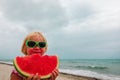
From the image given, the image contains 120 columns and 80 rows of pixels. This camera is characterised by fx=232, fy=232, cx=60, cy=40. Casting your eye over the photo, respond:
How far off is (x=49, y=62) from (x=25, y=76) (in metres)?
0.40

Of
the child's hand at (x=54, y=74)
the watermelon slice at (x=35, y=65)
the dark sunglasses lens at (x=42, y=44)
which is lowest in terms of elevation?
the child's hand at (x=54, y=74)

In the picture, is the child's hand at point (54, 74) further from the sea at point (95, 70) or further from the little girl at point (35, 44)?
the sea at point (95, 70)

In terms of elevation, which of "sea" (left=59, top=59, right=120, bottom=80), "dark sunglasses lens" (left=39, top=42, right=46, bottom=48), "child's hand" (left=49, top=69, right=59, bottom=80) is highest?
"dark sunglasses lens" (left=39, top=42, right=46, bottom=48)

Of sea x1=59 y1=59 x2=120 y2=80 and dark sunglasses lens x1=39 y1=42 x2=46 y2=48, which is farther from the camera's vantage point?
sea x1=59 y1=59 x2=120 y2=80

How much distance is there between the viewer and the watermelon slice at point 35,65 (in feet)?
9.40

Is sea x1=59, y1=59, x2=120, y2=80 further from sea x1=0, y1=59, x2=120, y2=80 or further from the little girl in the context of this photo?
the little girl

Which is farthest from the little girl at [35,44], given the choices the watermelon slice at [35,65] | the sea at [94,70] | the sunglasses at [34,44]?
the sea at [94,70]

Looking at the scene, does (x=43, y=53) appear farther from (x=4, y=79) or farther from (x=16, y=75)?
(x=4, y=79)

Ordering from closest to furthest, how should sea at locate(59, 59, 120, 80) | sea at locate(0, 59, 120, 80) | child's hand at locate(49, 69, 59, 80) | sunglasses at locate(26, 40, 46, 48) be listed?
1. child's hand at locate(49, 69, 59, 80)
2. sunglasses at locate(26, 40, 46, 48)
3. sea at locate(0, 59, 120, 80)
4. sea at locate(59, 59, 120, 80)

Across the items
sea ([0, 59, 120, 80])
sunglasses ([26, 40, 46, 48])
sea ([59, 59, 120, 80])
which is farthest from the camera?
sea ([59, 59, 120, 80])

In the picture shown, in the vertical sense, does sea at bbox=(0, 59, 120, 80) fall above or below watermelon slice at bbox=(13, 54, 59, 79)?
below

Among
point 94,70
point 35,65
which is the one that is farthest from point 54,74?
point 94,70

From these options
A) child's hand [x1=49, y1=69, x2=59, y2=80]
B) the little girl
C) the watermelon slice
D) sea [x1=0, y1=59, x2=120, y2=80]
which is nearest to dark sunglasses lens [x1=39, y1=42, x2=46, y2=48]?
the little girl

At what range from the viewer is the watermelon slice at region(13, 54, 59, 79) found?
9.40ft
